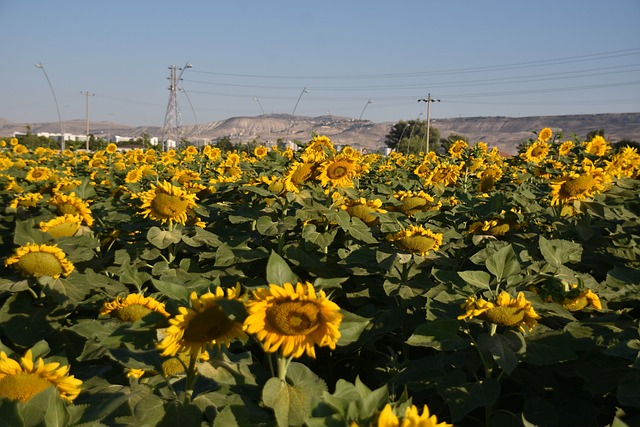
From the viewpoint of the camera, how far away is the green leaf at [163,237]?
324cm

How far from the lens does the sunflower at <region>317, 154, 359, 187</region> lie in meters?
3.71

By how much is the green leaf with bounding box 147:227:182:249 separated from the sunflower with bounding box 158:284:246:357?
1760 millimetres

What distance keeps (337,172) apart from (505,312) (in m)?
1.86

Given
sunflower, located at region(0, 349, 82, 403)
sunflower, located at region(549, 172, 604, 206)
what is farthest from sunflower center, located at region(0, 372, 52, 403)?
sunflower, located at region(549, 172, 604, 206)

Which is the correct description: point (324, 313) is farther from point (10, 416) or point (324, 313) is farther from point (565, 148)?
point (565, 148)

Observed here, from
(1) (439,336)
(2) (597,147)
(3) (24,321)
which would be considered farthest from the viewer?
(2) (597,147)

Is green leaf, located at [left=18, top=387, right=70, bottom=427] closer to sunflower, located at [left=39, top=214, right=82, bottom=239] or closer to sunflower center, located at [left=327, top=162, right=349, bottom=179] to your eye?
sunflower, located at [left=39, top=214, right=82, bottom=239]

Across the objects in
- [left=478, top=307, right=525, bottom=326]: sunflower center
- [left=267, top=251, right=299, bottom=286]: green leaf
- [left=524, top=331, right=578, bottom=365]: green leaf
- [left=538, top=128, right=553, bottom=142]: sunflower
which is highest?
[left=538, top=128, right=553, bottom=142]: sunflower

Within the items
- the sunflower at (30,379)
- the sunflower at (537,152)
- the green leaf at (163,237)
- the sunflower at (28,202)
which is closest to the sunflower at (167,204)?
the green leaf at (163,237)

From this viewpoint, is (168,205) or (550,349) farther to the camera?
(168,205)

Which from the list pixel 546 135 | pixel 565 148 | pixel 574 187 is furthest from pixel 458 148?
pixel 574 187

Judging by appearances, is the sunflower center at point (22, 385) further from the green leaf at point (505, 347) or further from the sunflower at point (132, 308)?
the green leaf at point (505, 347)

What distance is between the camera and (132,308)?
2316 millimetres

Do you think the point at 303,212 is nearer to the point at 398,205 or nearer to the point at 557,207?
the point at 398,205
